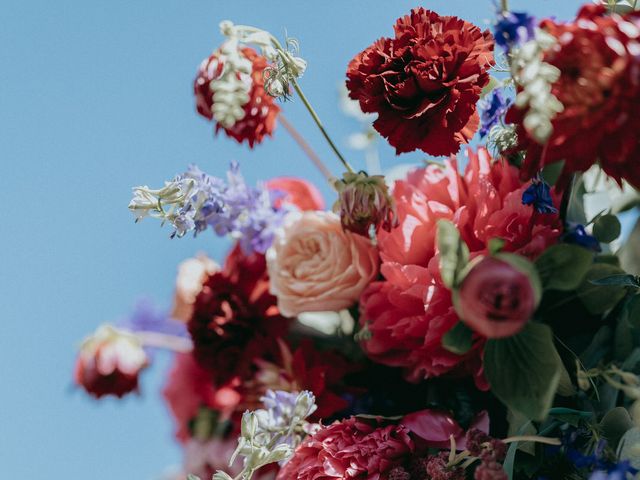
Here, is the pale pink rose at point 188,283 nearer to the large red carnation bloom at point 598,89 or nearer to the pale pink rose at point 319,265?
the pale pink rose at point 319,265

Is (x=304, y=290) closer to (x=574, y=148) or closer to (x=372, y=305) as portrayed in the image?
(x=372, y=305)

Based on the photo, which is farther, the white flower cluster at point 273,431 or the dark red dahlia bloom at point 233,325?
the dark red dahlia bloom at point 233,325

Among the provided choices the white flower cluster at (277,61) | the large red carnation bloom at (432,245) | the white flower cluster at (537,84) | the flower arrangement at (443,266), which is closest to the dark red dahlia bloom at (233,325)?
the flower arrangement at (443,266)

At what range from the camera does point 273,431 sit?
0.42 metres

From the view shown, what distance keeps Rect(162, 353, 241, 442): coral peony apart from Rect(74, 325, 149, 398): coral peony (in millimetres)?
37

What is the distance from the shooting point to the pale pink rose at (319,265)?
50 cm

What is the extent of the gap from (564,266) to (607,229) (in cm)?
11

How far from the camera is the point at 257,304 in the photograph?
23.2 inches

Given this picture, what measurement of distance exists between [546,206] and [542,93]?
122 millimetres

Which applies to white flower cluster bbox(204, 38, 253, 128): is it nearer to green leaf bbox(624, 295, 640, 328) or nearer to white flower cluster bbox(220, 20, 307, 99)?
white flower cluster bbox(220, 20, 307, 99)

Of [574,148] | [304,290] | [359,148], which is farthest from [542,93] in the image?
[359,148]

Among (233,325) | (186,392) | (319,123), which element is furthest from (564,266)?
(186,392)

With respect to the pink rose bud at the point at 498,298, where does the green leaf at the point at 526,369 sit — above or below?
below

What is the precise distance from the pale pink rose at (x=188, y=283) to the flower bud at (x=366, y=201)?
252 millimetres
